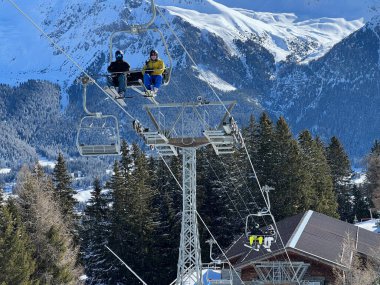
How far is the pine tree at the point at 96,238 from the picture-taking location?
200 feet

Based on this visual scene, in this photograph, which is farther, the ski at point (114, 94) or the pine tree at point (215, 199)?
the pine tree at point (215, 199)

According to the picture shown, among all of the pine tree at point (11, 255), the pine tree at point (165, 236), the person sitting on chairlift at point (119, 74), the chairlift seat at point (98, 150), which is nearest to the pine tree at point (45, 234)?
the pine tree at point (11, 255)

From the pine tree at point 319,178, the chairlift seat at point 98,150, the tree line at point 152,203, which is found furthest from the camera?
the pine tree at point 319,178

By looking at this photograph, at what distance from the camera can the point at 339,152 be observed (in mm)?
88500

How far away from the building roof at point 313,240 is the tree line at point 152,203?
586cm

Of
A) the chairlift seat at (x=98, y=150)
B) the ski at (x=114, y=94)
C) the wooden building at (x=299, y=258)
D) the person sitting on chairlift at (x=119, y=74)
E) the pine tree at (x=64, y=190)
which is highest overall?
the pine tree at (x=64, y=190)

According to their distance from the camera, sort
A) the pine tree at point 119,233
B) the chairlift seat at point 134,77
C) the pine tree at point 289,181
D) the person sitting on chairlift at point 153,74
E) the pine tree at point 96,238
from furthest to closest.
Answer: the pine tree at point 289,181 < the pine tree at point 96,238 < the pine tree at point 119,233 < the person sitting on chairlift at point 153,74 < the chairlift seat at point 134,77

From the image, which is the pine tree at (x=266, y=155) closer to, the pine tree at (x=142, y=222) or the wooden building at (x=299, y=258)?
the pine tree at (x=142, y=222)

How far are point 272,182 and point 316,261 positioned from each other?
1774 centimetres

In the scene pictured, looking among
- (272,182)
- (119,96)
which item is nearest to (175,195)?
(272,182)

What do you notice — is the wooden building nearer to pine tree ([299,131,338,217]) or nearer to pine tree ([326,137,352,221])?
pine tree ([299,131,338,217])

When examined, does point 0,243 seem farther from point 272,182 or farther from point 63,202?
point 272,182

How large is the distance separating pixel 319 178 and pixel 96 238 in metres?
22.5

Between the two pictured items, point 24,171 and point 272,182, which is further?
point 272,182
